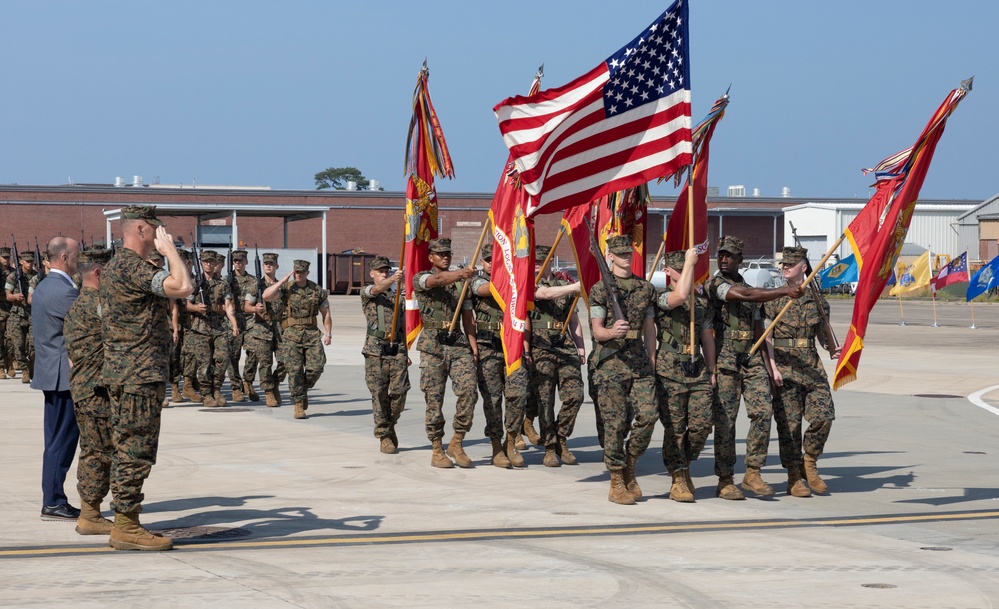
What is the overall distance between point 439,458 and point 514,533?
10.6ft

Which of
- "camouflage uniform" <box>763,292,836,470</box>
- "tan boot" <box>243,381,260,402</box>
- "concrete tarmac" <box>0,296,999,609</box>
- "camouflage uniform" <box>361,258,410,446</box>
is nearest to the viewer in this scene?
"concrete tarmac" <box>0,296,999,609</box>

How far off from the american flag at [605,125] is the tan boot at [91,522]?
13.6 feet

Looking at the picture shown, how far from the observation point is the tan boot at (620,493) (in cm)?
988

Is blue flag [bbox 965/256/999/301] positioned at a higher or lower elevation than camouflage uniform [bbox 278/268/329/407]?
higher

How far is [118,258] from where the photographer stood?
25.7 feet

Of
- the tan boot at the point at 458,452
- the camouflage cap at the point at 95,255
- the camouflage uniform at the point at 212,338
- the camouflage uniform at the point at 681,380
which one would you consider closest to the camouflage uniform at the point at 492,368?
the tan boot at the point at 458,452

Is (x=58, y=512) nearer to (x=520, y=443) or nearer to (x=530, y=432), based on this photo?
(x=520, y=443)

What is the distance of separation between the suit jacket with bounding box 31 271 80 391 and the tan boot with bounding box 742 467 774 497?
5.21 meters

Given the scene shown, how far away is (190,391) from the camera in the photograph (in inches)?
705

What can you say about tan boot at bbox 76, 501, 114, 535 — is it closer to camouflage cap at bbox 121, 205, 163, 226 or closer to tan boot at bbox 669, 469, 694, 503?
camouflage cap at bbox 121, 205, 163, 226

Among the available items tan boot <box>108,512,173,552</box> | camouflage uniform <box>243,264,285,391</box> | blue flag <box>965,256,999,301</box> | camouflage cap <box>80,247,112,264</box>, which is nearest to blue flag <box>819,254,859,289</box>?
camouflage uniform <box>243,264,285,391</box>

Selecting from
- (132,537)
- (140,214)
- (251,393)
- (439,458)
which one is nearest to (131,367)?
(140,214)

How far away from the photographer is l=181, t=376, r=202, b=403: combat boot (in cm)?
1775

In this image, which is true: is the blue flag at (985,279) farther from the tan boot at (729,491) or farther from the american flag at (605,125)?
the tan boot at (729,491)
